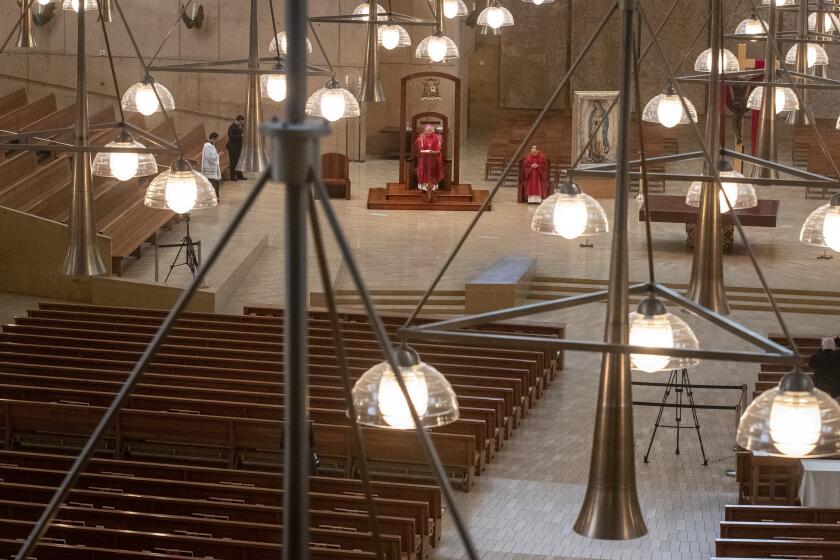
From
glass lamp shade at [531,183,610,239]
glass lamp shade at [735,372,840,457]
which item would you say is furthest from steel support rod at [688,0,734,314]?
glass lamp shade at [735,372,840,457]

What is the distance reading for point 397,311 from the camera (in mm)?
18719

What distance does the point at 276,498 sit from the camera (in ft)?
34.4

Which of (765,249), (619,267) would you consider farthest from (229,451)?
(765,249)

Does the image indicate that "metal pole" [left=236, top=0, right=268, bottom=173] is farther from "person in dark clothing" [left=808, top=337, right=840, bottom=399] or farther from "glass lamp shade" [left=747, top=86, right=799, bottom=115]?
"person in dark clothing" [left=808, top=337, right=840, bottom=399]

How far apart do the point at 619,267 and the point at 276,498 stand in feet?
21.7

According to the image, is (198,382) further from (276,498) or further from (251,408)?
(276,498)

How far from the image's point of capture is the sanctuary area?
14.5 feet

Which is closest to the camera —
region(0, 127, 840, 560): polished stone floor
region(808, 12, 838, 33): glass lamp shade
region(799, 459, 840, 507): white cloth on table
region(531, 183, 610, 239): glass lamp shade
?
region(531, 183, 610, 239): glass lamp shade

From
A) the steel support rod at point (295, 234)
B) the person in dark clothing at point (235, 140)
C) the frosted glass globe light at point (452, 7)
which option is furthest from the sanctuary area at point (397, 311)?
the frosted glass globe light at point (452, 7)

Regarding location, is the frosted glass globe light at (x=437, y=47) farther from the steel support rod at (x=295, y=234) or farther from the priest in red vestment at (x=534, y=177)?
the steel support rod at (x=295, y=234)

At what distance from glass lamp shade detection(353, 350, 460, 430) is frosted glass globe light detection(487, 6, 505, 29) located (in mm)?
13896

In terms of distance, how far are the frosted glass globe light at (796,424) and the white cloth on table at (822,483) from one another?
6705mm

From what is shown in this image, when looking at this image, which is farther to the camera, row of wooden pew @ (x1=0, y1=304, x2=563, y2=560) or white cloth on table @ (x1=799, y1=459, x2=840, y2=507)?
white cloth on table @ (x1=799, y1=459, x2=840, y2=507)

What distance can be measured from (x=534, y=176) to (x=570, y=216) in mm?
19282
